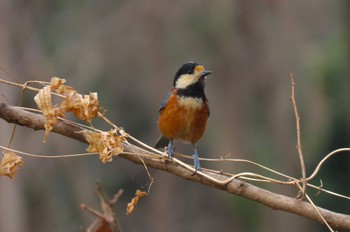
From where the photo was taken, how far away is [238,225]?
41.0 ft

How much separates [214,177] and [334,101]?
31.9ft

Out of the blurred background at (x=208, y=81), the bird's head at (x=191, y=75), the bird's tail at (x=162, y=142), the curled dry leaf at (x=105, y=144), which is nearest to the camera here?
the curled dry leaf at (x=105, y=144)

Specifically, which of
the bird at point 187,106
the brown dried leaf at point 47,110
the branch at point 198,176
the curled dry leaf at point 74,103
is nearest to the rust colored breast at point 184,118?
the bird at point 187,106

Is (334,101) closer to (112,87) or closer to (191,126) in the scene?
(112,87)

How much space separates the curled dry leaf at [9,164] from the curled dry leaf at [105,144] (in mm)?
293

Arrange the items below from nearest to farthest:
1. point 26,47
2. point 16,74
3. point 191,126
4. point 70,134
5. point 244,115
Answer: point 70,134
point 191,126
point 16,74
point 26,47
point 244,115

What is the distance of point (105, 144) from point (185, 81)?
5.58 ft

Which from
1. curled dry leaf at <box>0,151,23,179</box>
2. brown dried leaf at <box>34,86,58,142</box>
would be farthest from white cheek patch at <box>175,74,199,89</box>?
curled dry leaf at <box>0,151,23,179</box>

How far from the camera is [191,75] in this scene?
452 cm

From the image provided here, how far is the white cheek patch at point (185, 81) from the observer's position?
4.54 metres

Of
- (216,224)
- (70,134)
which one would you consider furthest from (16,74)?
(70,134)

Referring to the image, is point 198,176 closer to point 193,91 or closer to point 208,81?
point 193,91

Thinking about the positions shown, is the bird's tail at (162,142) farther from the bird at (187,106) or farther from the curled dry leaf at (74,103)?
the curled dry leaf at (74,103)

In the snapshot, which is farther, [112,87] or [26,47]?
[112,87]
